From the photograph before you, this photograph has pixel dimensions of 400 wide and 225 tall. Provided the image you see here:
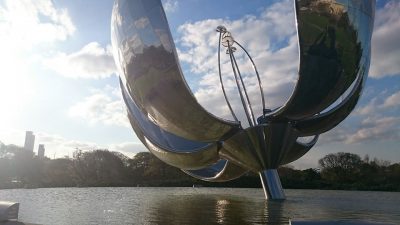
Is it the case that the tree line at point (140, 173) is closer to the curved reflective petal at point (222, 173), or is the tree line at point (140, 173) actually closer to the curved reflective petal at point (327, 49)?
the curved reflective petal at point (222, 173)

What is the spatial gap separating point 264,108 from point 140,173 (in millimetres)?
59997

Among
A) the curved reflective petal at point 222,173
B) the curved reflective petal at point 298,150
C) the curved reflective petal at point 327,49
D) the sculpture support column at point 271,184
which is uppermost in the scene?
the curved reflective petal at point 327,49

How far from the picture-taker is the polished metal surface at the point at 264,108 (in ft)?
34.6

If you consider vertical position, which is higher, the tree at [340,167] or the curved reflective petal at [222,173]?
the tree at [340,167]

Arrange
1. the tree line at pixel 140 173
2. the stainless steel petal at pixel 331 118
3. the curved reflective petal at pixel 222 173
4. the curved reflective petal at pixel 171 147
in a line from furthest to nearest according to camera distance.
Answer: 1. the tree line at pixel 140 173
2. the curved reflective petal at pixel 222 173
3. the curved reflective petal at pixel 171 147
4. the stainless steel petal at pixel 331 118

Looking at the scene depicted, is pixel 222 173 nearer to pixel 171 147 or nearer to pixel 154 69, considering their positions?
pixel 171 147

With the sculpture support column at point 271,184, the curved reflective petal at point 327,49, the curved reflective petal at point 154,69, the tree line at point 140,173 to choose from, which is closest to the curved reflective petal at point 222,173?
the sculpture support column at point 271,184

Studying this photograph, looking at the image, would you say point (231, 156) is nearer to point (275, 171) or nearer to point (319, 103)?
point (275, 171)

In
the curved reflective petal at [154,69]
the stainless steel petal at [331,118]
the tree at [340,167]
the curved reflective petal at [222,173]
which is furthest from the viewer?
the tree at [340,167]

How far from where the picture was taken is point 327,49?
35.7 feet

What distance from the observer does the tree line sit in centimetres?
4534

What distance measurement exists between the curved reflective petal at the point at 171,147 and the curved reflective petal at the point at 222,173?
1302 millimetres

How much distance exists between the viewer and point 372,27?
463 inches

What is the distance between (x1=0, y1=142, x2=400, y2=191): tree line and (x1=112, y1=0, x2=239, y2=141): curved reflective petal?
32.4 meters
